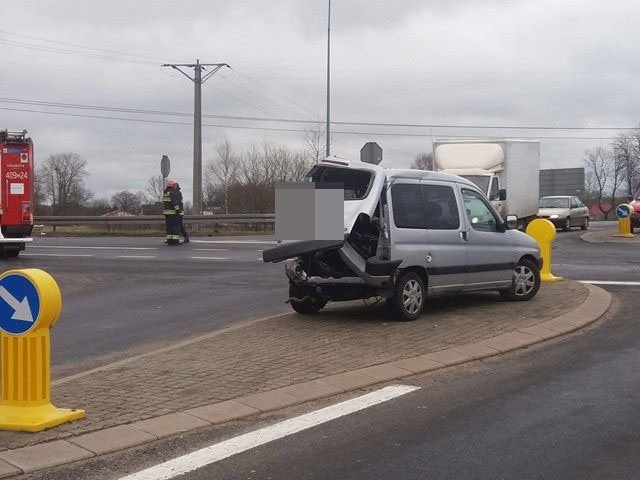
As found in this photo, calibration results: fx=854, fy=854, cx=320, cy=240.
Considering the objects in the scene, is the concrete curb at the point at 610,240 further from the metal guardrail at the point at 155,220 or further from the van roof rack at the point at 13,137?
the van roof rack at the point at 13,137

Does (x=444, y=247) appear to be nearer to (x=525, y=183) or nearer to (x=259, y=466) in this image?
(x=259, y=466)

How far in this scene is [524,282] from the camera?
39.5ft

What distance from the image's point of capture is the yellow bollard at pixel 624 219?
27406mm

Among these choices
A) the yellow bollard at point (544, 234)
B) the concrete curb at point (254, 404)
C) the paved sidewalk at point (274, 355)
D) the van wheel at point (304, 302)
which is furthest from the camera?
the yellow bollard at point (544, 234)

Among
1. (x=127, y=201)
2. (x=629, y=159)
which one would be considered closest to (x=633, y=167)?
(x=629, y=159)

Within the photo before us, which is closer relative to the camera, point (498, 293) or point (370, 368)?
point (370, 368)

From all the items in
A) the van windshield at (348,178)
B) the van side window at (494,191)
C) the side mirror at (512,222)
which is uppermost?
the van side window at (494,191)

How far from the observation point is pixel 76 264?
20.0m

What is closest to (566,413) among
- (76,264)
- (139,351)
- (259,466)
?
(259,466)

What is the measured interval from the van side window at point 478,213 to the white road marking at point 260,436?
4.46 metres

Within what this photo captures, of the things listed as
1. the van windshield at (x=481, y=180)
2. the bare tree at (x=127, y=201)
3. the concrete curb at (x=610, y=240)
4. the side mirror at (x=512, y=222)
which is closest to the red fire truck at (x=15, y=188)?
the van windshield at (x=481, y=180)

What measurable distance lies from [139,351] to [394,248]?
3.16m

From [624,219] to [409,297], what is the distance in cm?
1960

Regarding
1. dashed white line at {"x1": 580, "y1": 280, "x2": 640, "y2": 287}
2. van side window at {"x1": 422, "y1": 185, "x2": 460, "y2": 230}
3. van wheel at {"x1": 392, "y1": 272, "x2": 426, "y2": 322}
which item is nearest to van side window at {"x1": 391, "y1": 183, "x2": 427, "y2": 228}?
van side window at {"x1": 422, "y1": 185, "x2": 460, "y2": 230}
